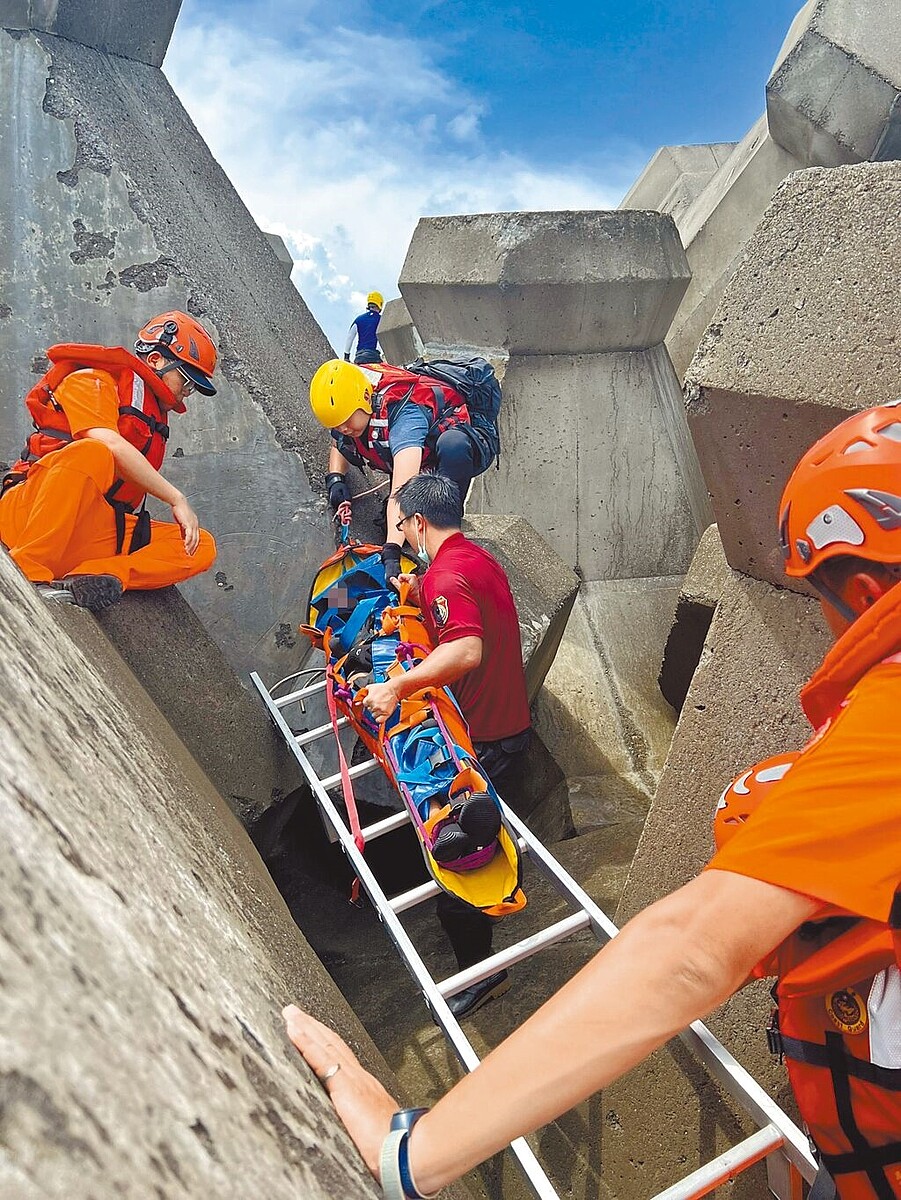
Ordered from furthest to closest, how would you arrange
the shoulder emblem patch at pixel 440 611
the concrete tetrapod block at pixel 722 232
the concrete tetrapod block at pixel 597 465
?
the concrete tetrapod block at pixel 722 232 < the concrete tetrapod block at pixel 597 465 < the shoulder emblem patch at pixel 440 611

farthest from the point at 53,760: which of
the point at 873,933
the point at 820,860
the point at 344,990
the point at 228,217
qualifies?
the point at 228,217

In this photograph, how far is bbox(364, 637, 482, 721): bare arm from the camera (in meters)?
2.67

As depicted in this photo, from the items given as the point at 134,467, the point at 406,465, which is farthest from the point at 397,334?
the point at 134,467

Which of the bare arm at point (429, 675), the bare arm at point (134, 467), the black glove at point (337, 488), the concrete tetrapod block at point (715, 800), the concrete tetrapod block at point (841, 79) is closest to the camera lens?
the concrete tetrapod block at point (715, 800)

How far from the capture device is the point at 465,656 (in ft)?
8.93

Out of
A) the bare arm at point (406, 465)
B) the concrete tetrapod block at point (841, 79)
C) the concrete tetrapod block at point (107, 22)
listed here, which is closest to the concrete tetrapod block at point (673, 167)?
the concrete tetrapod block at point (841, 79)

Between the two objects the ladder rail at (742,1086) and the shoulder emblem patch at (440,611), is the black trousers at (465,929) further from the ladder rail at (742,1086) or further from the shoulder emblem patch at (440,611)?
the shoulder emblem patch at (440,611)

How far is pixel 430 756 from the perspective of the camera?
268 cm

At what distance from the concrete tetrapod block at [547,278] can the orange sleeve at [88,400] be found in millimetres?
3052

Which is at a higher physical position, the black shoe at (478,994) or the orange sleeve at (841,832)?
the orange sleeve at (841,832)

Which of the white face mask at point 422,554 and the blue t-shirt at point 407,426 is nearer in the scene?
the white face mask at point 422,554

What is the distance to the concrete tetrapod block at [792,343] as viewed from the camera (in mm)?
1797

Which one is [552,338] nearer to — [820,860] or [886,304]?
[886,304]

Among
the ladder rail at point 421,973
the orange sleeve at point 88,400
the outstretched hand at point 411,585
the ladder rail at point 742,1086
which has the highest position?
the orange sleeve at point 88,400
